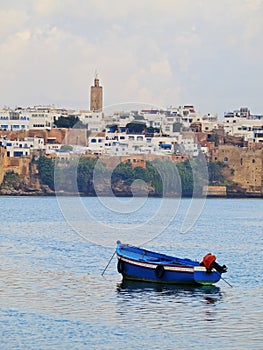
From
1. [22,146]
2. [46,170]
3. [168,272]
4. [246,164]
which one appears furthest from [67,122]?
[168,272]

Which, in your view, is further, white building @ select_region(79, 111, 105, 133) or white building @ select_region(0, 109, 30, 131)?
white building @ select_region(0, 109, 30, 131)

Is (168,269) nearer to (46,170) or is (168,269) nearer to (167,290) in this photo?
(167,290)

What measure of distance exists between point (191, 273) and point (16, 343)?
20.7 ft

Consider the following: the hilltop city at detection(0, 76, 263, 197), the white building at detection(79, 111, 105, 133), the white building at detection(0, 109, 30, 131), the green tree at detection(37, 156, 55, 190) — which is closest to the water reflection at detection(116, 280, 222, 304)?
the hilltop city at detection(0, 76, 263, 197)

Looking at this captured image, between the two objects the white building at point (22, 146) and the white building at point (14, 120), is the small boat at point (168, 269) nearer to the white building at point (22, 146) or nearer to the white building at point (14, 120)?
the white building at point (22, 146)

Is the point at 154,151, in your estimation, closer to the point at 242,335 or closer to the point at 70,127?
the point at 70,127

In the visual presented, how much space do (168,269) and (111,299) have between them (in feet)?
6.76

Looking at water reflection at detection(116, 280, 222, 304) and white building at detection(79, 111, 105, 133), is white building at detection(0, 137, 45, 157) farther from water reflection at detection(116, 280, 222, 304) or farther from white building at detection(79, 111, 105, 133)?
water reflection at detection(116, 280, 222, 304)

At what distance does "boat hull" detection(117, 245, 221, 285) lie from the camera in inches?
978

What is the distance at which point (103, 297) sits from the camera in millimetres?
23547

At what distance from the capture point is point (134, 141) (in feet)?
268

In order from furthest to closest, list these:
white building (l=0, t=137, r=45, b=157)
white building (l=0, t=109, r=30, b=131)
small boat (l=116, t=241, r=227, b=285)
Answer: white building (l=0, t=109, r=30, b=131)
white building (l=0, t=137, r=45, b=157)
small boat (l=116, t=241, r=227, b=285)


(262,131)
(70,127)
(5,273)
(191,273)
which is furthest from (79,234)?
(262,131)

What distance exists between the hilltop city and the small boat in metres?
43.0
